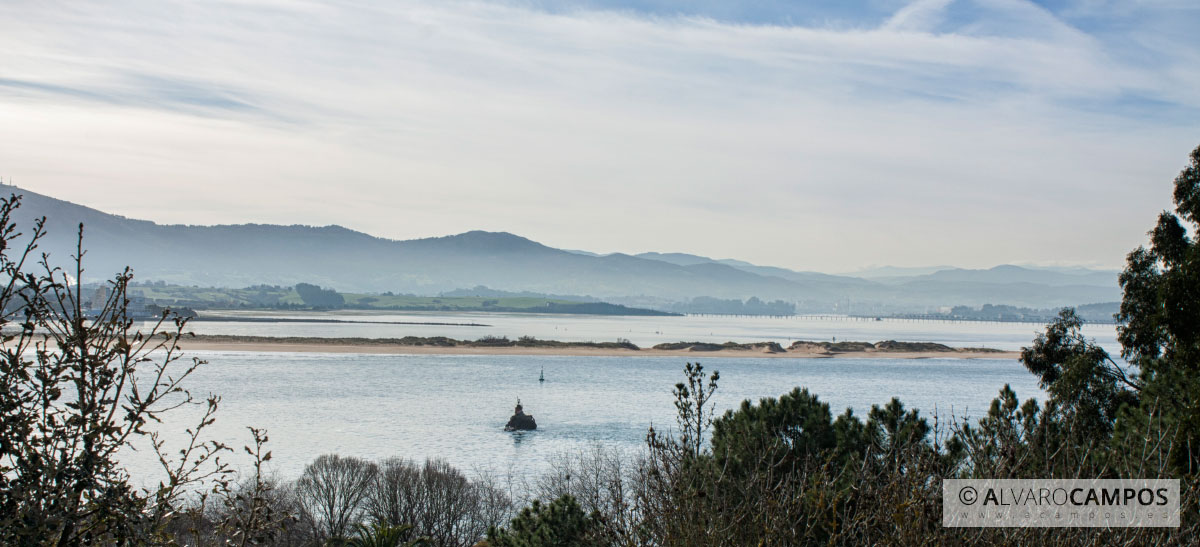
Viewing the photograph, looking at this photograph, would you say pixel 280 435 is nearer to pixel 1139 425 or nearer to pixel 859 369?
pixel 1139 425

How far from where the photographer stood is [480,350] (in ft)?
325

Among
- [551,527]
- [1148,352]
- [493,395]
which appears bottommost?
[493,395]

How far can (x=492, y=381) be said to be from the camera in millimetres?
68375

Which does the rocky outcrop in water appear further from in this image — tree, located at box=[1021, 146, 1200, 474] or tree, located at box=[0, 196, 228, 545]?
tree, located at box=[0, 196, 228, 545]

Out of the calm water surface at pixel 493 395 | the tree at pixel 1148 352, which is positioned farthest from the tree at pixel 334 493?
the tree at pixel 1148 352

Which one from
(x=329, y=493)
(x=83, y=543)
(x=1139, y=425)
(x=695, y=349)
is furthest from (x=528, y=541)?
(x=695, y=349)

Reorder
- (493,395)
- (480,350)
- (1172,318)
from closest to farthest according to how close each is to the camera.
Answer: (1172,318), (493,395), (480,350)

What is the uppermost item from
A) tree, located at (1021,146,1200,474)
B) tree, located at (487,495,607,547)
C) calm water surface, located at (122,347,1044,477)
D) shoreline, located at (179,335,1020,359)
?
tree, located at (1021,146,1200,474)

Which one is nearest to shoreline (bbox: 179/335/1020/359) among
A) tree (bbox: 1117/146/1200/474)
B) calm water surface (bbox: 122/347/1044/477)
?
calm water surface (bbox: 122/347/1044/477)

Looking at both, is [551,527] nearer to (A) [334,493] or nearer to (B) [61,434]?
(B) [61,434]

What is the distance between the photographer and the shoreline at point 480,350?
93.7 meters

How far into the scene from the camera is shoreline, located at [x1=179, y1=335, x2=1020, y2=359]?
93.7m

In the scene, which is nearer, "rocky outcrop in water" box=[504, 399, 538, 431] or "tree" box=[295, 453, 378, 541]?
"tree" box=[295, 453, 378, 541]

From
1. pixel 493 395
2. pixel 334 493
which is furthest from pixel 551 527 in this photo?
pixel 493 395
